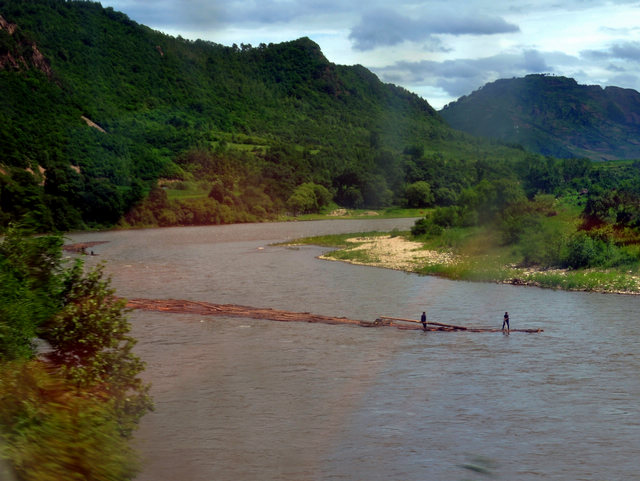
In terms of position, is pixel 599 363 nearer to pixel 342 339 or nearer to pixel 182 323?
pixel 342 339

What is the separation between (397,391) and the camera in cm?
2423

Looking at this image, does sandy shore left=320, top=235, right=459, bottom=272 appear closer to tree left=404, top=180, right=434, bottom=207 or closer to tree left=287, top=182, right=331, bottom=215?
tree left=287, top=182, right=331, bottom=215

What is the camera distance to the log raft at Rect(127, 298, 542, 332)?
110 feet

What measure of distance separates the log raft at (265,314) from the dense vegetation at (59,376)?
697 inches

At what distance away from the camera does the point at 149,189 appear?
123m

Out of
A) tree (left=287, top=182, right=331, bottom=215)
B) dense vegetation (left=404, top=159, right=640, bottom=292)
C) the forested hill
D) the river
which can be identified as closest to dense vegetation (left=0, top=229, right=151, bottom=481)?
the river

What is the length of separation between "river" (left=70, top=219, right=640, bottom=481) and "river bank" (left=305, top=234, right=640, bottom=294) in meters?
1.93

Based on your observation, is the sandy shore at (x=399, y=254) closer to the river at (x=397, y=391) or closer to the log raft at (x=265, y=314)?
the river at (x=397, y=391)

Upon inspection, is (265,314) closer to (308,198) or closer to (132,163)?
(308,198)

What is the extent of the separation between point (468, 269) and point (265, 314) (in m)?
19.2

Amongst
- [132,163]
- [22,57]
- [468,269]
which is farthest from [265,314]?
[22,57]

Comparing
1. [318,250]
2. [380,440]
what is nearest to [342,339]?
[380,440]

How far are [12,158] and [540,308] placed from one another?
9733 centimetres

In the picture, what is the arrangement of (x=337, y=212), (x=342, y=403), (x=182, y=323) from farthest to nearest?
(x=337, y=212)
(x=182, y=323)
(x=342, y=403)
